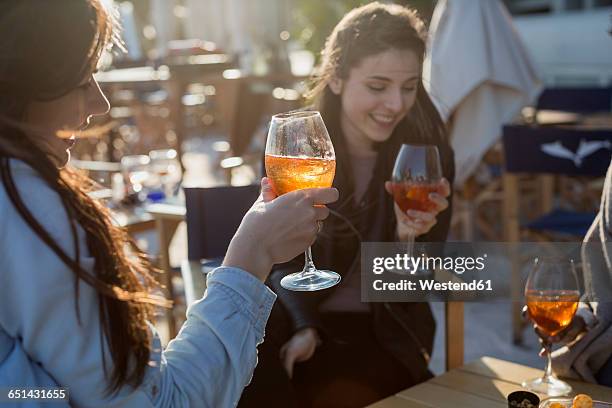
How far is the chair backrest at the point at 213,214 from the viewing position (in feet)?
8.89

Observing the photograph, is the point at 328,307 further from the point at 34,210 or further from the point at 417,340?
the point at 34,210

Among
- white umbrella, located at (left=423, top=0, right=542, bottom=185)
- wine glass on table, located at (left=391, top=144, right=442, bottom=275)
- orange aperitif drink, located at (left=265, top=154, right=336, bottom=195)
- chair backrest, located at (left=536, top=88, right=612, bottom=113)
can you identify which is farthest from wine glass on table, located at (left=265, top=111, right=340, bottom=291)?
chair backrest, located at (left=536, top=88, right=612, bottom=113)

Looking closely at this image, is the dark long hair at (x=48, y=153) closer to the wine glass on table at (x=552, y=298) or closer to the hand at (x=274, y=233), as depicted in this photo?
the hand at (x=274, y=233)

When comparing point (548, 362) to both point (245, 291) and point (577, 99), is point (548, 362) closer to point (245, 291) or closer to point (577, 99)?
point (245, 291)

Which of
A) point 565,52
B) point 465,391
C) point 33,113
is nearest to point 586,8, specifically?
point 565,52

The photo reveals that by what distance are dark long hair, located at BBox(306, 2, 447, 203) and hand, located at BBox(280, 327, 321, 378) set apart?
0.46 m

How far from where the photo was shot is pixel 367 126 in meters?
2.26

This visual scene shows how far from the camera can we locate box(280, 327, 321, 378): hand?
6.71 ft

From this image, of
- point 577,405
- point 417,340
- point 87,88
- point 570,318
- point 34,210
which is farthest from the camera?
point 417,340

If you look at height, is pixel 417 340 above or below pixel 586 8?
below

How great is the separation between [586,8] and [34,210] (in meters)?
11.6

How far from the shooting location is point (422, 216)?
1.96 metres

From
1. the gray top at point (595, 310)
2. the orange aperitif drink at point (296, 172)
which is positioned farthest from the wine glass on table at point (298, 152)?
the gray top at point (595, 310)

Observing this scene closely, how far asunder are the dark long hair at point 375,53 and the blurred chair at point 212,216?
517 mm
